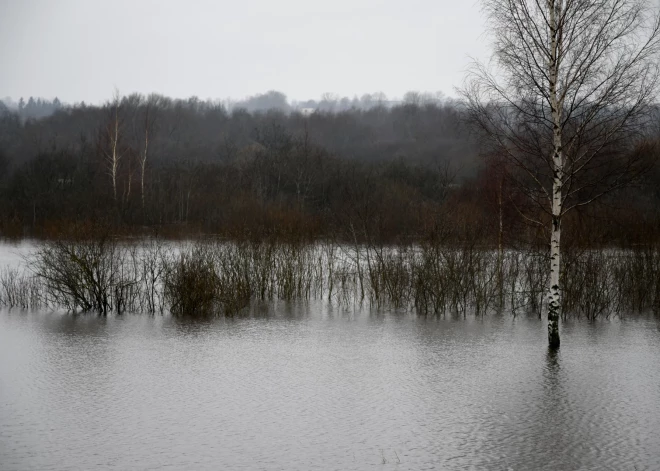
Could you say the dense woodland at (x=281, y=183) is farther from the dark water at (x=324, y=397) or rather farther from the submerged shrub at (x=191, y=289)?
the dark water at (x=324, y=397)

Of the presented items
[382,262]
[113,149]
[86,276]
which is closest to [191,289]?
[86,276]

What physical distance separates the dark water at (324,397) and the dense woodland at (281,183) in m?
3.39

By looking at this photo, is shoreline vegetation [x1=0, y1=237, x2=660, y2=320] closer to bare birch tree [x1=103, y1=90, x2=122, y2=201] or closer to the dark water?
the dark water

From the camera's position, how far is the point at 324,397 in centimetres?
917

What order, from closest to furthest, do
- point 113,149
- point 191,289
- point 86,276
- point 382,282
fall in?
point 191,289 < point 86,276 < point 382,282 < point 113,149

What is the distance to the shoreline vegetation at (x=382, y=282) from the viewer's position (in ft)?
52.3

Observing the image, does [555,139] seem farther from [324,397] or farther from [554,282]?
[324,397]

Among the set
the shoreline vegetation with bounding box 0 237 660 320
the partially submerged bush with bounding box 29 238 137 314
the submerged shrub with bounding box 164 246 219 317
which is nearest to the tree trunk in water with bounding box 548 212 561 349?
the shoreline vegetation with bounding box 0 237 660 320

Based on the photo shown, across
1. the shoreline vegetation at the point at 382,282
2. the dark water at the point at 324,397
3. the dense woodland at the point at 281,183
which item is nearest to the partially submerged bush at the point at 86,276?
the shoreline vegetation at the point at 382,282

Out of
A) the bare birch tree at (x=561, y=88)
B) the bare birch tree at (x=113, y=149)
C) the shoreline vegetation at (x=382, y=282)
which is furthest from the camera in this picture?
the bare birch tree at (x=113, y=149)

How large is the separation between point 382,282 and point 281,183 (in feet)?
88.4

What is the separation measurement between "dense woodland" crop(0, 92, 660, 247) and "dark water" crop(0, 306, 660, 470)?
11.1 ft

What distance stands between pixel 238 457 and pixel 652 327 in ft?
36.3

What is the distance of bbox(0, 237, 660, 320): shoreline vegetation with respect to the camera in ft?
52.3
